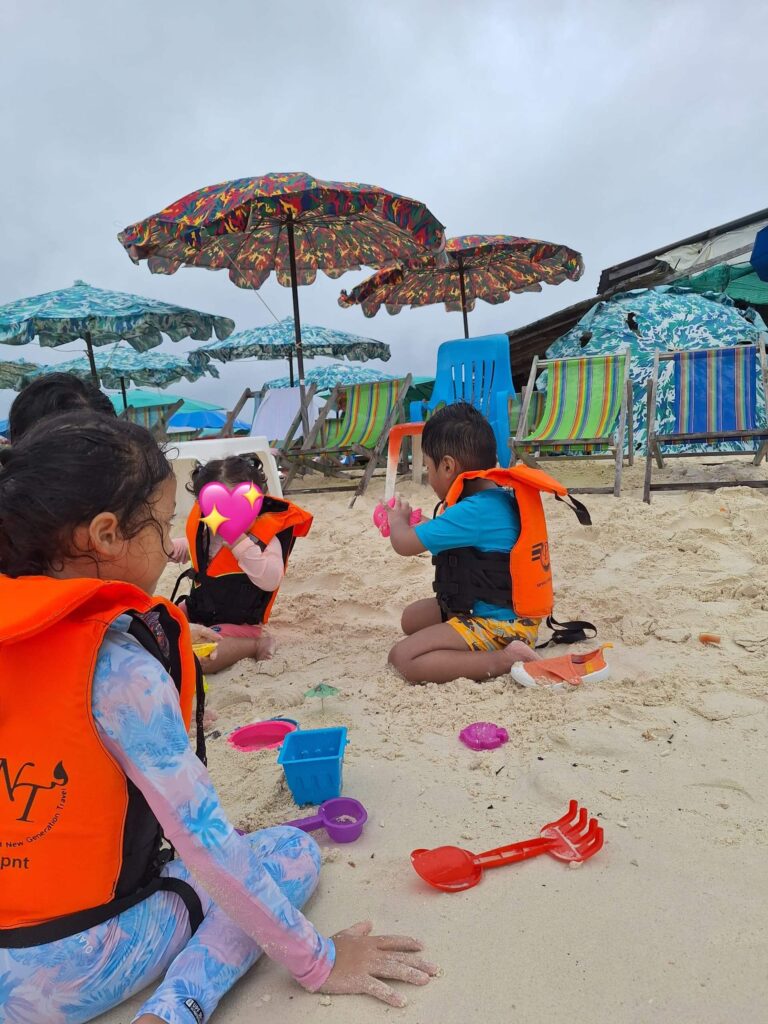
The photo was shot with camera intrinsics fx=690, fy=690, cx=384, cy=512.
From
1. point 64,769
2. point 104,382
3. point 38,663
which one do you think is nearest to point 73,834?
point 64,769

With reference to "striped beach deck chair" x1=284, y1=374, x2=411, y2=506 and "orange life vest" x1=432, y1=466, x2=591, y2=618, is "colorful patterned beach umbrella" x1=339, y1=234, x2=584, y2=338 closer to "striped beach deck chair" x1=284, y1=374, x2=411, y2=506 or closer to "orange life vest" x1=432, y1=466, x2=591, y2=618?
"striped beach deck chair" x1=284, y1=374, x2=411, y2=506

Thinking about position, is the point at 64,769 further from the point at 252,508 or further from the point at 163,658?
the point at 252,508

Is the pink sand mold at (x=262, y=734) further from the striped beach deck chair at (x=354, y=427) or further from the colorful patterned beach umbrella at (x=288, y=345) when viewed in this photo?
the colorful patterned beach umbrella at (x=288, y=345)

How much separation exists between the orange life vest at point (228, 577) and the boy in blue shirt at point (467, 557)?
1.69 feet

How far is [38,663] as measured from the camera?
100cm

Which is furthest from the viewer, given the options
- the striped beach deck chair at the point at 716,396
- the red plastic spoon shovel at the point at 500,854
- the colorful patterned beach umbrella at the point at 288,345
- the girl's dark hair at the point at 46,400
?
the colorful patterned beach umbrella at the point at 288,345

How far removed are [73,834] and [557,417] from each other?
19.8ft

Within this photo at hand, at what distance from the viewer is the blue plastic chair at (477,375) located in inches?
260

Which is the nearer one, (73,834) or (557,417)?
(73,834)

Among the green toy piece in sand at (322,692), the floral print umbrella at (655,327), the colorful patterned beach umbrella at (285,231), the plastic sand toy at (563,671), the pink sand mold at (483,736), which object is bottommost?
the green toy piece in sand at (322,692)

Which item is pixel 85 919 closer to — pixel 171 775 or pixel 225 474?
pixel 171 775

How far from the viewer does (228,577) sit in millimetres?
3139

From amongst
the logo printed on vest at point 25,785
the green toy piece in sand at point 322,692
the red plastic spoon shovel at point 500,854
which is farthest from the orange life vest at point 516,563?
the logo printed on vest at point 25,785

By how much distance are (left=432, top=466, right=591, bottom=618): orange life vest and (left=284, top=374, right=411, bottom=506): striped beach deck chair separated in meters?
3.93
